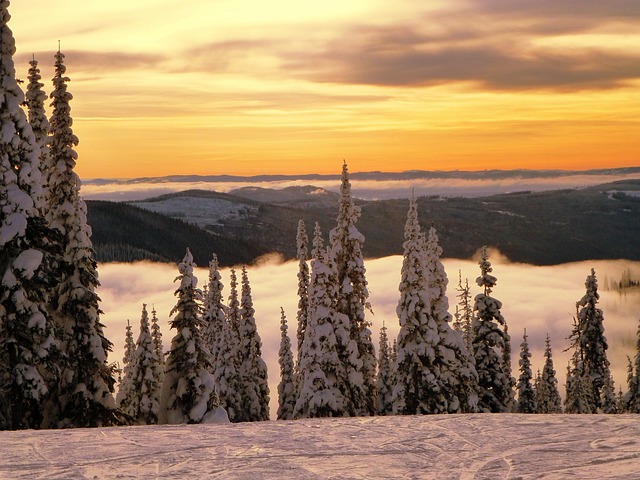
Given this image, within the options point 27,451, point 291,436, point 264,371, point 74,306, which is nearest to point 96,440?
point 27,451

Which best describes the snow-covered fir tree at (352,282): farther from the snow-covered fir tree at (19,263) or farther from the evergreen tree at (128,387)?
the snow-covered fir tree at (19,263)

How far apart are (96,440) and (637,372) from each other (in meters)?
52.1

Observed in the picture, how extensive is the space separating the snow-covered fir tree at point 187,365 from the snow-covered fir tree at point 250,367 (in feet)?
83.1

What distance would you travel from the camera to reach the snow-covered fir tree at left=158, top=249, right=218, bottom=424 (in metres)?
30.4

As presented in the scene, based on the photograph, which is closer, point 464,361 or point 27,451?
point 27,451

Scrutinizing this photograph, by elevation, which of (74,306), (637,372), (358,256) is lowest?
(637,372)

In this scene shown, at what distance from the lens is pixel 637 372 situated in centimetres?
5372

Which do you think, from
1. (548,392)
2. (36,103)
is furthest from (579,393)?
(36,103)

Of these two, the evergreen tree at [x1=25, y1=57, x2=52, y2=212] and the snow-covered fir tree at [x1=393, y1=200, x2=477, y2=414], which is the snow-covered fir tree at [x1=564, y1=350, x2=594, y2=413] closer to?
the snow-covered fir tree at [x1=393, y1=200, x2=477, y2=414]

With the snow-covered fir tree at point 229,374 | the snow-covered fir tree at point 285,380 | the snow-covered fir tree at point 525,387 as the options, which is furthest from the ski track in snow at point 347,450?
the snow-covered fir tree at point 525,387

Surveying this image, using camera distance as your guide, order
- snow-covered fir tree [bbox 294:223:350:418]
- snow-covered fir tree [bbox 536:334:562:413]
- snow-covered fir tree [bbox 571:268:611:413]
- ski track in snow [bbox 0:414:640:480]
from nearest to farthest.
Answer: ski track in snow [bbox 0:414:640:480] < snow-covered fir tree [bbox 294:223:350:418] < snow-covered fir tree [bbox 571:268:611:413] < snow-covered fir tree [bbox 536:334:562:413]

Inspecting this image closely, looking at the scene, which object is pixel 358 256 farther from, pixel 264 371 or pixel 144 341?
pixel 264 371

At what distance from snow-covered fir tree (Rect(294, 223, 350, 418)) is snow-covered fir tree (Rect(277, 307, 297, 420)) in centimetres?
1930

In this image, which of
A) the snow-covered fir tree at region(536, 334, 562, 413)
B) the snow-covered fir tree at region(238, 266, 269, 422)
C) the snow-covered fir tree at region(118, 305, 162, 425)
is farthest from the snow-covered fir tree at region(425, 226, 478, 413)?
the snow-covered fir tree at region(536, 334, 562, 413)
